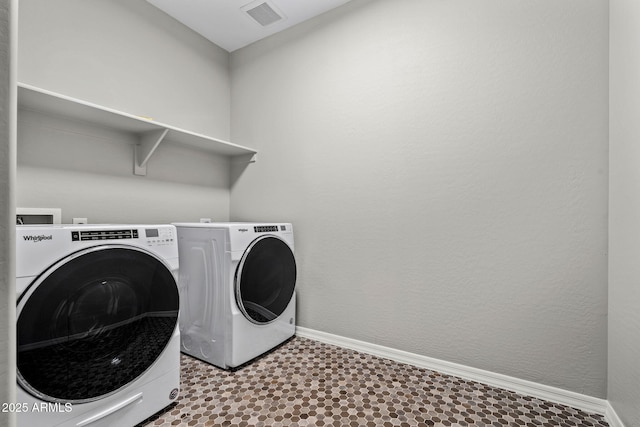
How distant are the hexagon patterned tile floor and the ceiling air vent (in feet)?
7.77

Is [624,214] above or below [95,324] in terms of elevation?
above

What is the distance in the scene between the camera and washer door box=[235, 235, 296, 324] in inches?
68.6

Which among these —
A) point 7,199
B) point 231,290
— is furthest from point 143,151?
point 7,199

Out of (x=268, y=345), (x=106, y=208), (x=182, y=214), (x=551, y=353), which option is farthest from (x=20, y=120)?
(x=551, y=353)

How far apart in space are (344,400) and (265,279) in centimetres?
81

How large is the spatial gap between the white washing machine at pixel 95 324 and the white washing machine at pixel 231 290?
0.33m

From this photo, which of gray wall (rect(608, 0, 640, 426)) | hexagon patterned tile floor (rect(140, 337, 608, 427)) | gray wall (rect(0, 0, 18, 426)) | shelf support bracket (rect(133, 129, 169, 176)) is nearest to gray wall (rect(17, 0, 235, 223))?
shelf support bracket (rect(133, 129, 169, 176))

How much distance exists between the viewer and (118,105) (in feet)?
6.32

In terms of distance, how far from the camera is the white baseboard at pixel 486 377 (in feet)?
4.59

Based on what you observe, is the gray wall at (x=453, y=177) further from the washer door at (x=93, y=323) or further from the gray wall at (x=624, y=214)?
the washer door at (x=93, y=323)

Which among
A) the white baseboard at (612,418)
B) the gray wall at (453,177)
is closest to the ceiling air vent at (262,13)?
the gray wall at (453,177)

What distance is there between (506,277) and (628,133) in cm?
80

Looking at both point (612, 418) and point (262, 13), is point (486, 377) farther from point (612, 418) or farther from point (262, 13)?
point (262, 13)

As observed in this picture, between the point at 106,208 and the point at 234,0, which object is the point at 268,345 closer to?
the point at 106,208
